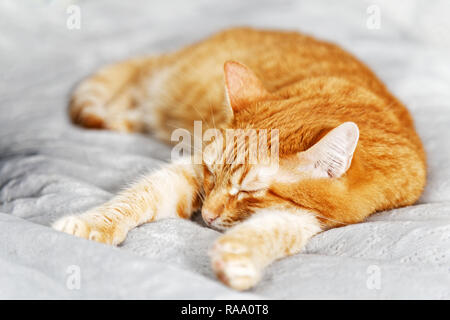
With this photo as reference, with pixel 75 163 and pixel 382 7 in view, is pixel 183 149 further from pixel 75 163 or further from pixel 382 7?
pixel 382 7

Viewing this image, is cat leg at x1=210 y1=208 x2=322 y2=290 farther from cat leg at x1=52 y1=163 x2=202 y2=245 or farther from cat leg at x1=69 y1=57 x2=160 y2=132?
cat leg at x1=69 y1=57 x2=160 y2=132

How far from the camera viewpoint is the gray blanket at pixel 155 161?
114 centimetres

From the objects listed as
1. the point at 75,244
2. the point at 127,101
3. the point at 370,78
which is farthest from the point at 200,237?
the point at 127,101

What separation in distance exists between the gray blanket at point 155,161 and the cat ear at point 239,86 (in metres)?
0.46

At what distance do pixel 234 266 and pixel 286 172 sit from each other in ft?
1.24

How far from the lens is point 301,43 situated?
2.29 m

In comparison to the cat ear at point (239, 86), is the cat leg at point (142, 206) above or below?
below

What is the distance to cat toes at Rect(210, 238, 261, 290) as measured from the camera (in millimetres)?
1148

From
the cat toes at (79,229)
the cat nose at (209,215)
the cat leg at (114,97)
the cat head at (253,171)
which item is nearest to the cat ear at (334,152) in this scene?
the cat head at (253,171)

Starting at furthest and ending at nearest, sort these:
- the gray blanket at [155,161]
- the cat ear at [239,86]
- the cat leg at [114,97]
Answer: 1. the cat leg at [114,97]
2. the cat ear at [239,86]
3. the gray blanket at [155,161]

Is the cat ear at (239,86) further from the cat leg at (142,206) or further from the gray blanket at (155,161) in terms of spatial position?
the gray blanket at (155,161)

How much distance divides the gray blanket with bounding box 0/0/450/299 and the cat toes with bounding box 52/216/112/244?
48 mm

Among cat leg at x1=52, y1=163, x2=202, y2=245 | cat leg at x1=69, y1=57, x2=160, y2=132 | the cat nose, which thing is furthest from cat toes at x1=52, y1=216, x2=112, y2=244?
cat leg at x1=69, y1=57, x2=160, y2=132
